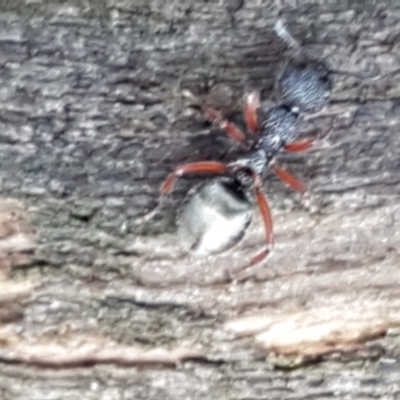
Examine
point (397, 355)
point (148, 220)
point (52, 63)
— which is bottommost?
point (397, 355)

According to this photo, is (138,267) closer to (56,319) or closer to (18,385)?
(56,319)

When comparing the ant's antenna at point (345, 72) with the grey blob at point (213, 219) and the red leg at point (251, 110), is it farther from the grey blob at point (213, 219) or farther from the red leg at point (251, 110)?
the grey blob at point (213, 219)

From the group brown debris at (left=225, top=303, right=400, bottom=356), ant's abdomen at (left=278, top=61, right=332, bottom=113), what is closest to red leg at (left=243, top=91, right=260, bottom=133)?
ant's abdomen at (left=278, top=61, right=332, bottom=113)

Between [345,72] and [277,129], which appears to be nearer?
[345,72]

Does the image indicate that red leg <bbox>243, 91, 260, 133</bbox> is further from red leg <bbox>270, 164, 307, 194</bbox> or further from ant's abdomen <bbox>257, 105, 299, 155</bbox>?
red leg <bbox>270, 164, 307, 194</bbox>

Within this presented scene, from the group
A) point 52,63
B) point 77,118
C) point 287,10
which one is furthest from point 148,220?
point 287,10

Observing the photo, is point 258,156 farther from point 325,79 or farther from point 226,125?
point 325,79

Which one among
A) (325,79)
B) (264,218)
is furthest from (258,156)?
(325,79)
